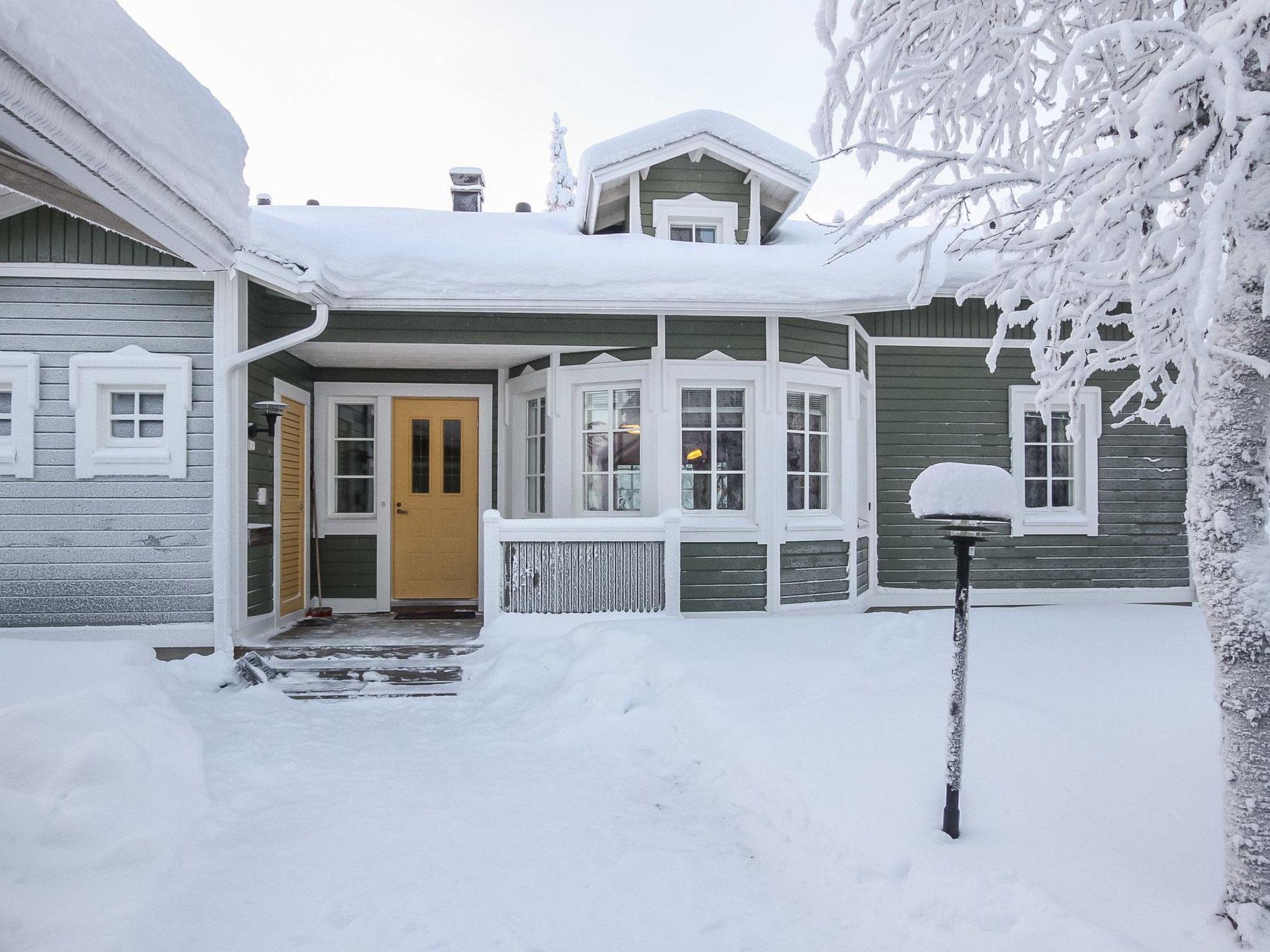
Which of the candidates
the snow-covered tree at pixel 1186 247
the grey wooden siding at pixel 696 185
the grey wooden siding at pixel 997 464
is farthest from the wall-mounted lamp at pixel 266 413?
the grey wooden siding at pixel 997 464

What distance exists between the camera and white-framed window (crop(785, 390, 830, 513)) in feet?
21.4

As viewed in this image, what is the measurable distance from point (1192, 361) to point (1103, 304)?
56 cm

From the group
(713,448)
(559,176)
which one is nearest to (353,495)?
(713,448)

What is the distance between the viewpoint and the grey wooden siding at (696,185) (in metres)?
7.52

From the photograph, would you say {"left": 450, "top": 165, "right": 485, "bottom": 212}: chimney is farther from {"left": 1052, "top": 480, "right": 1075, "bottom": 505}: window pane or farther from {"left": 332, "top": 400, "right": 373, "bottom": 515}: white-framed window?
{"left": 1052, "top": 480, "right": 1075, "bottom": 505}: window pane

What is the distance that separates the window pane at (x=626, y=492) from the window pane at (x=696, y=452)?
0.46 m

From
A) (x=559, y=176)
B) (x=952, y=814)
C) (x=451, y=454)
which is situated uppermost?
(x=559, y=176)

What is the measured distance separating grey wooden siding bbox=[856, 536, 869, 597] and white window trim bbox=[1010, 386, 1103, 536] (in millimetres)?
1404

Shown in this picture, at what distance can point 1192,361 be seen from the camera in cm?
253

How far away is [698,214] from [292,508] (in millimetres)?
4791

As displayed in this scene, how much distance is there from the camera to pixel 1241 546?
186 centimetres

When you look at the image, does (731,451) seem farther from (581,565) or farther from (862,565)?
(862,565)

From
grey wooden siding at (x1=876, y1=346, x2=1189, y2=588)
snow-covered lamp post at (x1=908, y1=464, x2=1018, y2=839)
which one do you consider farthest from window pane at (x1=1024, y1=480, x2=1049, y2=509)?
snow-covered lamp post at (x1=908, y1=464, x2=1018, y2=839)

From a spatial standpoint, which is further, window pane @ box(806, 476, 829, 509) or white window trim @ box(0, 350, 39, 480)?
window pane @ box(806, 476, 829, 509)
